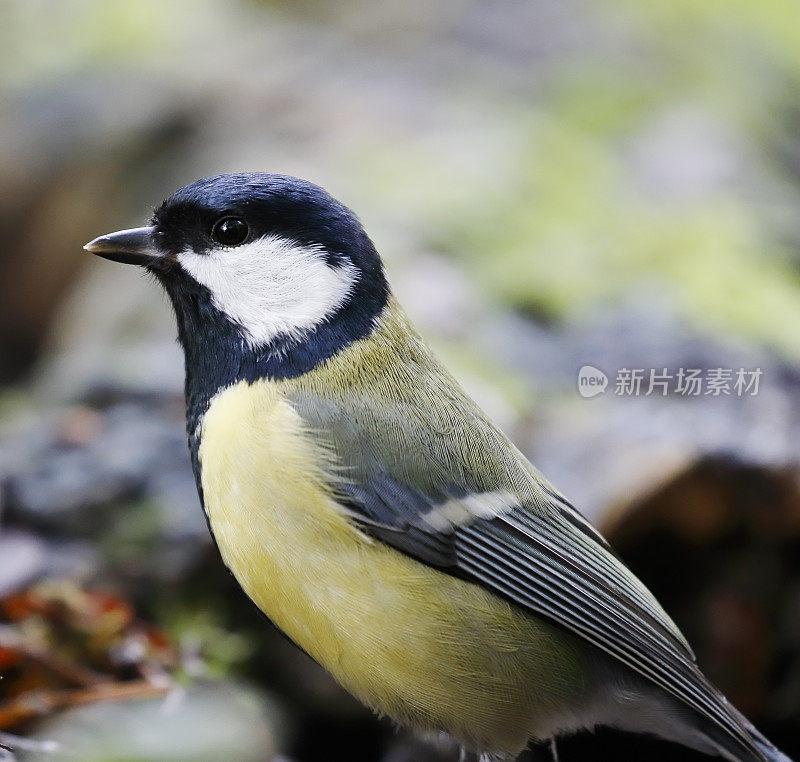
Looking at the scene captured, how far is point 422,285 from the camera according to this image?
3.38 meters

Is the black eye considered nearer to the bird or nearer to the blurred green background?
the bird

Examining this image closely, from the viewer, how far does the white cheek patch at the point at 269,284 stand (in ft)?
6.23

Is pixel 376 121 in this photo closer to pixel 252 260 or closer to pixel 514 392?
pixel 514 392

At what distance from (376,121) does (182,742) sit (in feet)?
10.7

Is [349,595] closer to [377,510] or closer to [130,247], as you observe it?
[377,510]

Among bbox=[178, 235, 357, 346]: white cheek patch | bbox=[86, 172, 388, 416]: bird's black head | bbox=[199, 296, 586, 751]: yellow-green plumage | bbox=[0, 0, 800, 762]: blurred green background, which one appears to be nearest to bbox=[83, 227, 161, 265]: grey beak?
bbox=[86, 172, 388, 416]: bird's black head

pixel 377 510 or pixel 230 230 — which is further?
pixel 230 230

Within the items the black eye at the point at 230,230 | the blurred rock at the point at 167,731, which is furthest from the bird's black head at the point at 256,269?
the blurred rock at the point at 167,731

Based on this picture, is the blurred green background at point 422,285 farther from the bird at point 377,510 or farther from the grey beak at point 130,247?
the grey beak at point 130,247

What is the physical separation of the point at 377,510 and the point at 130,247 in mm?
760

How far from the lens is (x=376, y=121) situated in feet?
14.7

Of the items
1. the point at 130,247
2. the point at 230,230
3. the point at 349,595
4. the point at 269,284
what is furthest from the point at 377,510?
→ the point at 130,247

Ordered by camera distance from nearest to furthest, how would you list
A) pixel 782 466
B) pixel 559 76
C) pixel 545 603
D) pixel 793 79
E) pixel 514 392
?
pixel 545 603 → pixel 782 466 → pixel 514 392 → pixel 559 76 → pixel 793 79

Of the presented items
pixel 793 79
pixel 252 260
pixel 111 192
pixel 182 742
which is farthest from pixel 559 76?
pixel 182 742
